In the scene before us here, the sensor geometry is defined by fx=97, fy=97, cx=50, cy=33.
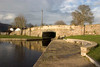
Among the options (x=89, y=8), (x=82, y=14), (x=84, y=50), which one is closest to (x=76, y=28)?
(x=82, y=14)

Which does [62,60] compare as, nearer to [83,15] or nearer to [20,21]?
[83,15]

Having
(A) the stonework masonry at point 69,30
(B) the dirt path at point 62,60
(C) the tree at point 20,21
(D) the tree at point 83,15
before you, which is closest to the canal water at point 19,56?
(B) the dirt path at point 62,60

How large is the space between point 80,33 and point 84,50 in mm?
23400

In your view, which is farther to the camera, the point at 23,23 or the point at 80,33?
the point at 23,23

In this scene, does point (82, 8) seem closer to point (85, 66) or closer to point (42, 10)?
point (42, 10)

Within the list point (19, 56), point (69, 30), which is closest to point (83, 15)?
point (69, 30)

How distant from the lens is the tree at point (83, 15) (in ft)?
114

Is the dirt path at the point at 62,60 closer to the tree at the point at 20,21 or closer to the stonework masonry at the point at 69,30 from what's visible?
the stonework masonry at the point at 69,30

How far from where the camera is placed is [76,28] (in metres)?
29.9

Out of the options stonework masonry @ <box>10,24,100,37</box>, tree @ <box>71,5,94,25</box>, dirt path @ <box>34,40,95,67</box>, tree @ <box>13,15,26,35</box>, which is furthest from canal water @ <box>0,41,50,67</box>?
tree @ <box>13,15,26,35</box>

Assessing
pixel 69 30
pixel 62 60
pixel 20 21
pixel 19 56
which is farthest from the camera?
pixel 20 21

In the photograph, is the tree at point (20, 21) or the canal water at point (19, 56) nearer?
the canal water at point (19, 56)

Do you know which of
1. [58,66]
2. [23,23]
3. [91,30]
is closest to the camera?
[58,66]

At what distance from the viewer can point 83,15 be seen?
118ft
